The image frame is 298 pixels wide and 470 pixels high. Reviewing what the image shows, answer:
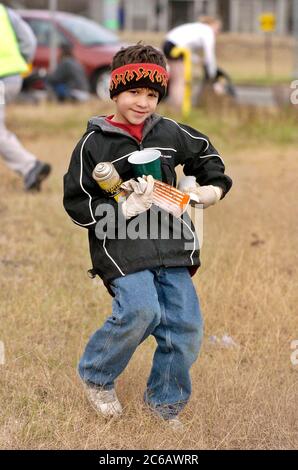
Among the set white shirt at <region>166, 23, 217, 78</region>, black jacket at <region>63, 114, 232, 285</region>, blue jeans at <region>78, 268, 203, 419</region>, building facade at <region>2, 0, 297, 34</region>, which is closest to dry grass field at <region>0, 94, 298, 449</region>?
blue jeans at <region>78, 268, 203, 419</region>

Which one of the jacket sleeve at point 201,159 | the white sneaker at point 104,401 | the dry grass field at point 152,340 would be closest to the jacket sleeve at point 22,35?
the dry grass field at point 152,340

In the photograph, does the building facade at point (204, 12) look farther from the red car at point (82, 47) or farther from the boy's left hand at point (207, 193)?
the boy's left hand at point (207, 193)

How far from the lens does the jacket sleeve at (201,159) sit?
4188 mm

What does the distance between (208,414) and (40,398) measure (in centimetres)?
69

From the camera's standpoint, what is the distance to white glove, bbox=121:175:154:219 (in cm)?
386

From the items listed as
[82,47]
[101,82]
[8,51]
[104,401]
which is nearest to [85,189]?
[104,401]

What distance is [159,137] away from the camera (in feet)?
13.5

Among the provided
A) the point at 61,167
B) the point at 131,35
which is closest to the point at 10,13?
the point at 61,167

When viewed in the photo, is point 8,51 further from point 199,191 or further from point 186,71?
point 186,71

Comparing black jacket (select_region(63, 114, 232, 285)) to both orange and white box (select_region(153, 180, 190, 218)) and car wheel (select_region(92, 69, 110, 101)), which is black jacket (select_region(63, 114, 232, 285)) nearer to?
orange and white box (select_region(153, 180, 190, 218))

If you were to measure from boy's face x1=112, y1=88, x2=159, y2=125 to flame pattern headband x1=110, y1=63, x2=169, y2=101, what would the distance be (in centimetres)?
2

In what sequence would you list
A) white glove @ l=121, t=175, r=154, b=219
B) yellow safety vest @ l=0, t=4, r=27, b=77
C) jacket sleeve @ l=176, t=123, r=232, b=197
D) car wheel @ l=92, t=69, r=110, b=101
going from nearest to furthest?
white glove @ l=121, t=175, r=154, b=219, jacket sleeve @ l=176, t=123, r=232, b=197, yellow safety vest @ l=0, t=4, r=27, b=77, car wheel @ l=92, t=69, r=110, b=101

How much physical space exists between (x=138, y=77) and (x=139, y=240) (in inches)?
23.7
